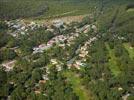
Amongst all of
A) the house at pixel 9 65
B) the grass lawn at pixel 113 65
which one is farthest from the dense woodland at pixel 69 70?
the house at pixel 9 65

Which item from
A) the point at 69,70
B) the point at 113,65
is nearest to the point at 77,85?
the point at 69,70

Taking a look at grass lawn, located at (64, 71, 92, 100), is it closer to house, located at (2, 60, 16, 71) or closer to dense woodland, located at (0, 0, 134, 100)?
dense woodland, located at (0, 0, 134, 100)

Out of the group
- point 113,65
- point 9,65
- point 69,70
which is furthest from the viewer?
point 9,65

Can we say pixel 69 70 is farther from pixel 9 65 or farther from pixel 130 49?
pixel 130 49

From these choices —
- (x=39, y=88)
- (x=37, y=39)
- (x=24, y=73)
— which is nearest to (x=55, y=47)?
(x=37, y=39)

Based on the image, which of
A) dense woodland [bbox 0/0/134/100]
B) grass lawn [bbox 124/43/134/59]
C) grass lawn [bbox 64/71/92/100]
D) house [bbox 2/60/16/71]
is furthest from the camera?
grass lawn [bbox 124/43/134/59]

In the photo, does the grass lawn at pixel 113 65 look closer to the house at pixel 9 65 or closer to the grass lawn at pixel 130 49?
the grass lawn at pixel 130 49

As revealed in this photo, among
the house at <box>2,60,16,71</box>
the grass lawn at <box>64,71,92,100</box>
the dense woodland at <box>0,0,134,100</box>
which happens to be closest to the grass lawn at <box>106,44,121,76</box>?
the dense woodland at <box>0,0,134,100</box>

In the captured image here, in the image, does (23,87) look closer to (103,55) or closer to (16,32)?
(103,55)
